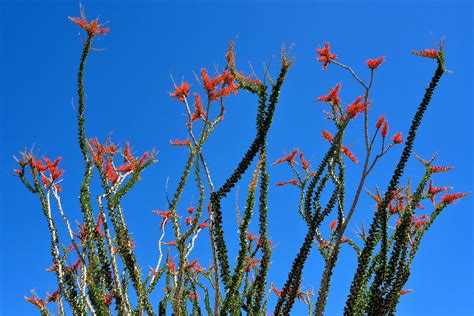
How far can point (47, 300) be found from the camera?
1033 centimetres

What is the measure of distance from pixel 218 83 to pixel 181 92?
2.46 feet

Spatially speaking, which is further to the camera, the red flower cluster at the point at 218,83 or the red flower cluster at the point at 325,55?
the red flower cluster at the point at 325,55

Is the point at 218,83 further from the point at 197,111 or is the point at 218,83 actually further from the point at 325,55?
the point at 325,55

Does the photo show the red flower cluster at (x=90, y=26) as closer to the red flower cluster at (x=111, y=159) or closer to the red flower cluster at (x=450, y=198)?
the red flower cluster at (x=111, y=159)

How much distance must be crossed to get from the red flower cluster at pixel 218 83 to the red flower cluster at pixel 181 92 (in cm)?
59

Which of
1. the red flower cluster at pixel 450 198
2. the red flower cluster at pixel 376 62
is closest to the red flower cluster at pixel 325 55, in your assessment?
the red flower cluster at pixel 376 62

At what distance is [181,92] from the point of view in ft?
24.5

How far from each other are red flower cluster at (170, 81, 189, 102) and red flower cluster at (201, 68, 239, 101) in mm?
590

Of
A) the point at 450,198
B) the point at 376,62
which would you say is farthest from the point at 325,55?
the point at 450,198

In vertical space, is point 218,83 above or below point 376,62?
below

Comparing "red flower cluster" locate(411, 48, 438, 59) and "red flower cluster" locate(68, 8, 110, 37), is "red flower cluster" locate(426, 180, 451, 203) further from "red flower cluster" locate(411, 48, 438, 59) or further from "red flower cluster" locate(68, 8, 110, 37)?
"red flower cluster" locate(68, 8, 110, 37)

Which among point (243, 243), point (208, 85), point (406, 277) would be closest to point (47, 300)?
point (243, 243)

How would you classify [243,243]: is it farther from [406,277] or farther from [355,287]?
[406,277]

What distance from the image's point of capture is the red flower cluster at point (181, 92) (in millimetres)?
7410
